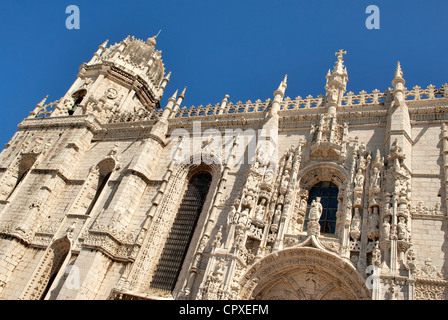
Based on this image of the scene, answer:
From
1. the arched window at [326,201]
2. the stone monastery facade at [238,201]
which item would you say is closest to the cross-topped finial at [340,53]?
the stone monastery facade at [238,201]

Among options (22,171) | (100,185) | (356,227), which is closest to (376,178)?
(356,227)

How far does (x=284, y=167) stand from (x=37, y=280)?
448 inches

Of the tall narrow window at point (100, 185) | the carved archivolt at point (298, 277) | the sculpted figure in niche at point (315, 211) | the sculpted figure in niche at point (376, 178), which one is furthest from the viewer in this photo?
the tall narrow window at point (100, 185)

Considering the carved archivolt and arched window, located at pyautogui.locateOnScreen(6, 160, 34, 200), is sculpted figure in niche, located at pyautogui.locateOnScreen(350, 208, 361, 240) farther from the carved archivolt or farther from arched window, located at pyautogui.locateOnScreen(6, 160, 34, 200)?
arched window, located at pyautogui.locateOnScreen(6, 160, 34, 200)

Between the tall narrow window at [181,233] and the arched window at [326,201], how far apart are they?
4807 millimetres

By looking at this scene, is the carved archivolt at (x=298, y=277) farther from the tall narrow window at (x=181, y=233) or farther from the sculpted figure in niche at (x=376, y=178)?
the tall narrow window at (x=181, y=233)

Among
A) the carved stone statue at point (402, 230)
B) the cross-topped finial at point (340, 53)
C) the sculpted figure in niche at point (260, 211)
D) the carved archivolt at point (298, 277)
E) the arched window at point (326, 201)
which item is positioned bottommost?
the carved archivolt at point (298, 277)

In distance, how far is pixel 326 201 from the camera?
14.7 metres

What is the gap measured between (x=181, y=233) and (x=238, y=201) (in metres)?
3.38

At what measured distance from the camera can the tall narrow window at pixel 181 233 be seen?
49.8 feet

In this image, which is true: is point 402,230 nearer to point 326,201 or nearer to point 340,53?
point 326,201

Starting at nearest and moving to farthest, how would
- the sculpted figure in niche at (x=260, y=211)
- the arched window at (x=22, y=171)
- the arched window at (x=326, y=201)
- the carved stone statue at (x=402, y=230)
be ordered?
the carved stone statue at (x=402, y=230)
the arched window at (x=326, y=201)
the sculpted figure in niche at (x=260, y=211)
the arched window at (x=22, y=171)
